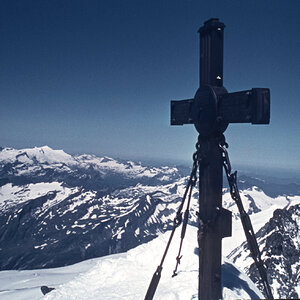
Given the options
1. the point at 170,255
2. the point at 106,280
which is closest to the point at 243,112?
the point at 106,280

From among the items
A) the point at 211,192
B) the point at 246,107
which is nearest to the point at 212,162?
the point at 211,192

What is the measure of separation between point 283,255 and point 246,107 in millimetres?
62173

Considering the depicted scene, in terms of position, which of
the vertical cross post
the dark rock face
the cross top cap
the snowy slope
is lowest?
the dark rock face

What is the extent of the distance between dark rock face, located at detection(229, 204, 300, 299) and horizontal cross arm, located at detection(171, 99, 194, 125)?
43976 millimetres

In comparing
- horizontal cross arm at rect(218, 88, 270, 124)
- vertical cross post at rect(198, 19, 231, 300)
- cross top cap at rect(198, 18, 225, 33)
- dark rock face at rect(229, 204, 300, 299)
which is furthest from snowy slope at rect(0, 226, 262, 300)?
dark rock face at rect(229, 204, 300, 299)

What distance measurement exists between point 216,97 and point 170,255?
47.5 feet

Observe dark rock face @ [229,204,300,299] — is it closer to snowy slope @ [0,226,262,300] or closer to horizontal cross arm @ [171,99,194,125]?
snowy slope @ [0,226,262,300]

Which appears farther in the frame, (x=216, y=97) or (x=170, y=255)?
(x=170, y=255)

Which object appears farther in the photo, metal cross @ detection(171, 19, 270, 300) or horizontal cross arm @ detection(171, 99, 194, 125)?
horizontal cross arm @ detection(171, 99, 194, 125)

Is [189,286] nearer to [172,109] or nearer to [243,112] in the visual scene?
[172,109]

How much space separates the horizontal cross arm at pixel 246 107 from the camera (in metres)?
3.62

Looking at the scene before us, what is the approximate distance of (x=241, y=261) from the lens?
3155 inches

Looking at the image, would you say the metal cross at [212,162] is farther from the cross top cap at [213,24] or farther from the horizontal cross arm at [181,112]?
the horizontal cross arm at [181,112]

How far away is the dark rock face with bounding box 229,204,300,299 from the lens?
45094 millimetres
